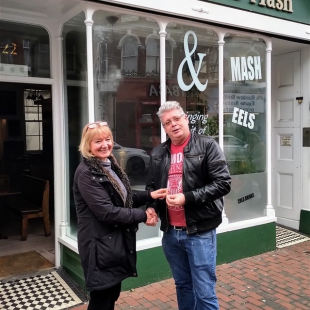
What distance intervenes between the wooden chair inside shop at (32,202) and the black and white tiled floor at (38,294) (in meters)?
1.53

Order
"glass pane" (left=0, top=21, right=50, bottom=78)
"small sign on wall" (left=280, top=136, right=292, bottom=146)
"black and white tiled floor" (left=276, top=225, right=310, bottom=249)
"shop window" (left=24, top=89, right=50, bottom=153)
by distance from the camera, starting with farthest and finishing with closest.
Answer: "shop window" (left=24, top=89, right=50, bottom=153)
"small sign on wall" (left=280, top=136, right=292, bottom=146)
"black and white tiled floor" (left=276, top=225, right=310, bottom=249)
"glass pane" (left=0, top=21, right=50, bottom=78)

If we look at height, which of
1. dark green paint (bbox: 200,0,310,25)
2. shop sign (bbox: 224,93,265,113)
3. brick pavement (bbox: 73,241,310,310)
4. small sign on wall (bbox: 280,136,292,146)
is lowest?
brick pavement (bbox: 73,241,310,310)

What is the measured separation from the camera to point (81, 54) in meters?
4.13

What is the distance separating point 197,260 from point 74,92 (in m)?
2.55

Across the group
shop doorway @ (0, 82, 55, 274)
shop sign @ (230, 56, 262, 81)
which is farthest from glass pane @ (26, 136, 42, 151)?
shop sign @ (230, 56, 262, 81)

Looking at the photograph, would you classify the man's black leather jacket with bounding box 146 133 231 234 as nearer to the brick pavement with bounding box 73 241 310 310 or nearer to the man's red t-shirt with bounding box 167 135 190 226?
the man's red t-shirt with bounding box 167 135 190 226

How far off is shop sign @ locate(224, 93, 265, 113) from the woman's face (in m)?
2.76

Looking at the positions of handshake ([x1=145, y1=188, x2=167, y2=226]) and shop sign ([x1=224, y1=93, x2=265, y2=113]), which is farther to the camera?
shop sign ([x1=224, y1=93, x2=265, y2=113])

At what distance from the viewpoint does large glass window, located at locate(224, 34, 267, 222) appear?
196 inches

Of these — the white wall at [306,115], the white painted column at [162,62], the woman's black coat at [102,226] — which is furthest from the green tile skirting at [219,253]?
the white painted column at [162,62]

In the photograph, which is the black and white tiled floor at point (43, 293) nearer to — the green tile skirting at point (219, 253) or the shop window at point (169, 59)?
the green tile skirting at point (219, 253)

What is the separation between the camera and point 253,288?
4.06m

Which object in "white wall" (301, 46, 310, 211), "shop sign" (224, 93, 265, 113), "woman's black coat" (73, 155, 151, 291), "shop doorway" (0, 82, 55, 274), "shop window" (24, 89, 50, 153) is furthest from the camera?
"shop window" (24, 89, 50, 153)

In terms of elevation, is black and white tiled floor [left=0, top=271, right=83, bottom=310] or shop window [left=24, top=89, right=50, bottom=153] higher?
shop window [left=24, top=89, right=50, bottom=153]
